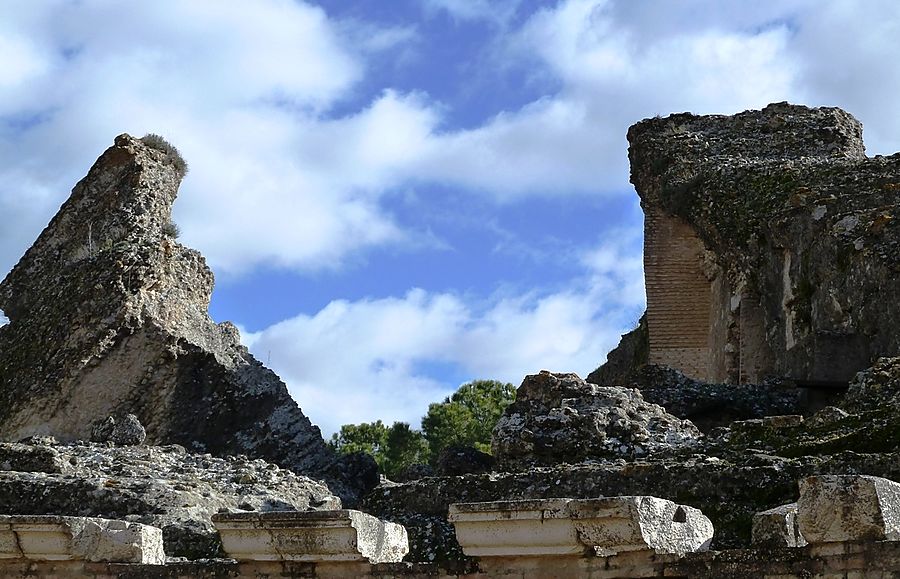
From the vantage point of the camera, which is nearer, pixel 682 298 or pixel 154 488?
pixel 154 488

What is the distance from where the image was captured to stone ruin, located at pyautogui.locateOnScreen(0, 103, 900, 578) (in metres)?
7.84

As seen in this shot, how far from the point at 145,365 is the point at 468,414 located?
2613 cm

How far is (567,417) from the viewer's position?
12.3 metres

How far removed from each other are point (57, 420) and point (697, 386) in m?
9.02

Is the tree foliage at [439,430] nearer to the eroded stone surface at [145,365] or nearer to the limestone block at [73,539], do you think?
the eroded stone surface at [145,365]

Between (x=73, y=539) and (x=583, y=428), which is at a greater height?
(x=583, y=428)

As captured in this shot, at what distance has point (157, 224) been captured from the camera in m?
21.9

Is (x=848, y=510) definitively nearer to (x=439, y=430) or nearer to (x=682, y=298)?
(x=682, y=298)

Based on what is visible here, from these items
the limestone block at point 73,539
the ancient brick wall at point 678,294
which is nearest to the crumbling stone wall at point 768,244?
the ancient brick wall at point 678,294

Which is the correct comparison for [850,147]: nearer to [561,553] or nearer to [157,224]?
[157,224]

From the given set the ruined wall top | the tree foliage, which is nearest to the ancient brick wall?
the ruined wall top

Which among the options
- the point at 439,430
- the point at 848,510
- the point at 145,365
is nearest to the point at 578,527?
the point at 848,510

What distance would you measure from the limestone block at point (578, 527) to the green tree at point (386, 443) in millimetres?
34044

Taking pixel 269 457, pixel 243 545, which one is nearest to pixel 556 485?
pixel 243 545
